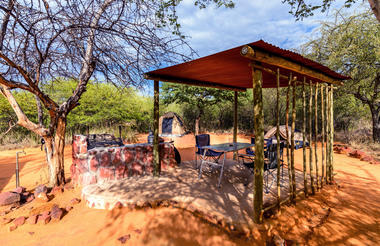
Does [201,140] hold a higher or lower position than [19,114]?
lower

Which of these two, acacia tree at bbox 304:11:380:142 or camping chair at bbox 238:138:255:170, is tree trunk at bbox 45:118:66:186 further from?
acacia tree at bbox 304:11:380:142

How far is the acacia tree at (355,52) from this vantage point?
6336mm

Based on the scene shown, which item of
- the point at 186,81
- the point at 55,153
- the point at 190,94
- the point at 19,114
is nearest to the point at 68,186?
the point at 55,153

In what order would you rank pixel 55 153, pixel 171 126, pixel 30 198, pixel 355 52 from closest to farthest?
pixel 30 198 < pixel 55 153 < pixel 355 52 < pixel 171 126

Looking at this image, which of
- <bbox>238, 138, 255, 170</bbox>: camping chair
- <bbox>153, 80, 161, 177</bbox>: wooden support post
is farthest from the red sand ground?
<bbox>153, 80, 161, 177</bbox>: wooden support post

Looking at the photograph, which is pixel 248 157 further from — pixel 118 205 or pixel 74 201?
pixel 74 201

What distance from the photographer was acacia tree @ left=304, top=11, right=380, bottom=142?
20.8ft

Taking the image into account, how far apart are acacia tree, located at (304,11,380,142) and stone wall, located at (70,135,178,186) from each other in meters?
7.49

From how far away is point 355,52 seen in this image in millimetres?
6484

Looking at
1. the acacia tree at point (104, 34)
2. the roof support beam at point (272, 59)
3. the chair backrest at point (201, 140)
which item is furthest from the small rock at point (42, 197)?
the roof support beam at point (272, 59)

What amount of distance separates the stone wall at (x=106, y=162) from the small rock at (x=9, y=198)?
2.88 ft

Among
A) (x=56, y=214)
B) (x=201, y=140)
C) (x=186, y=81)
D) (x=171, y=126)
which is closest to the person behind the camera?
(x=56, y=214)

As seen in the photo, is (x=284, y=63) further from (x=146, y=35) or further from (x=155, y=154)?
(x=155, y=154)

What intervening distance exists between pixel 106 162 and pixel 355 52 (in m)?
9.21
